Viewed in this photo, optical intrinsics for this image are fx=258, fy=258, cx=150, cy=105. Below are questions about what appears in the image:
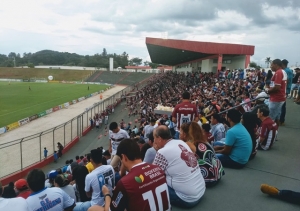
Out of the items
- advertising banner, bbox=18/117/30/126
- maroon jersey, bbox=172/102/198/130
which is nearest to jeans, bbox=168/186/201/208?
maroon jersey, bbox=172/102/198/130

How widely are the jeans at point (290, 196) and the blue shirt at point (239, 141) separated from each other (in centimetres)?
123

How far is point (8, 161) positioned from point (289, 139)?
1483 centimetres

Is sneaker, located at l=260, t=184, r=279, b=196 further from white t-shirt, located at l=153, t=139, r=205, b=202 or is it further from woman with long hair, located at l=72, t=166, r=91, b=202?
woman with long hair, located at l=72, t=166, r=91, b=202

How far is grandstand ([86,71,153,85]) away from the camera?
85.3 m

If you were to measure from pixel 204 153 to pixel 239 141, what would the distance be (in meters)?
1.23

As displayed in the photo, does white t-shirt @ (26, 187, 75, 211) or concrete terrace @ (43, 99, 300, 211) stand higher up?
white t-shirt @ (26, 187, 75, 211)

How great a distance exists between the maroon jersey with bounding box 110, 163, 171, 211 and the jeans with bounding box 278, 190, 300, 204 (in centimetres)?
234

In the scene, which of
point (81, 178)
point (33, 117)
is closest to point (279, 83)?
point (81, 178)

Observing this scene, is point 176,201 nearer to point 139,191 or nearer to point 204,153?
point 204,153

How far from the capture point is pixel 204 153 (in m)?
4.21

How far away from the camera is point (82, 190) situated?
4.78 metres

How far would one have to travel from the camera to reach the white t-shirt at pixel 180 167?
11.0ft

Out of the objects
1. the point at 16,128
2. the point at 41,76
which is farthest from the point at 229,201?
the point at 41,76

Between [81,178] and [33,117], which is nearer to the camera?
[81,178]
